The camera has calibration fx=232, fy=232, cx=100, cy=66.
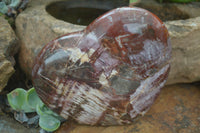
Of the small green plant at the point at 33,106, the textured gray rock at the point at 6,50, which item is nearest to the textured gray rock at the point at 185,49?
the small green plant at the point at 33,106

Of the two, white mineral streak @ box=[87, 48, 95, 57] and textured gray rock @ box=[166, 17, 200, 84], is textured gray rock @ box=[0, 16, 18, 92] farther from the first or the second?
textured gray rock @ box=[166, 17, 200, 84]

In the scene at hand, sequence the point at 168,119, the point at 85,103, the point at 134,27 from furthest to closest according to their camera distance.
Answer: the point at 168,119
the point at 85,103
the point at 134,27

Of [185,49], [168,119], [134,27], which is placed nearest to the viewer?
[134,27]

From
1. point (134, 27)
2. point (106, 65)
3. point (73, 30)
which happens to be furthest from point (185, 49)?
point (73, 30)

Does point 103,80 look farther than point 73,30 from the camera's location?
No

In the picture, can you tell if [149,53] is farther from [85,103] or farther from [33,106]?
[33,106]

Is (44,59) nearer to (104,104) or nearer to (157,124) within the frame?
(104,104)

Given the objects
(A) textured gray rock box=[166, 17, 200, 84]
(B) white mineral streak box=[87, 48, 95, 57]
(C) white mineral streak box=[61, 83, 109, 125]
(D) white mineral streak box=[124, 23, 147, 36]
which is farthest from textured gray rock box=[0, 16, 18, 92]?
(A) textured gray rock box=[166, 17, 200, 84]
